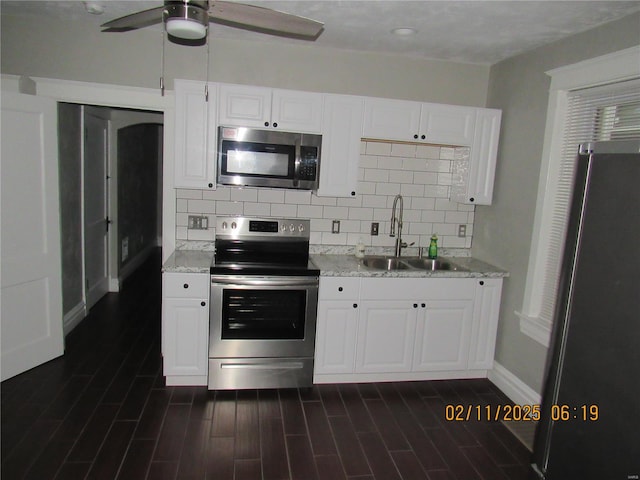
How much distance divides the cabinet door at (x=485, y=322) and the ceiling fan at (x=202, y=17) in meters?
2.38

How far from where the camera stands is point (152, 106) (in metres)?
3.40

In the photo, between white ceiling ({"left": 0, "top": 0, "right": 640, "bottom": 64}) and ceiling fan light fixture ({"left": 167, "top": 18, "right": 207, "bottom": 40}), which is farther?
white ceiling ({"left": 0, "top": 0, "right": 640, "bottom": 64})

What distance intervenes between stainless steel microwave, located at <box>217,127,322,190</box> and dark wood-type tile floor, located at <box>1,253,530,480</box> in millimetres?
1560

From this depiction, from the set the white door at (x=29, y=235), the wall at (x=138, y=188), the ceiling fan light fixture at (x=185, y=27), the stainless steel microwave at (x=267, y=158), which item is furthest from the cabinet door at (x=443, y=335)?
the wall at (x=138, y=188)

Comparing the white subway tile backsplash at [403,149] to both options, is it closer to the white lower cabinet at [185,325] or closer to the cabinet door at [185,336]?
the white lower cabinet at [185,325]

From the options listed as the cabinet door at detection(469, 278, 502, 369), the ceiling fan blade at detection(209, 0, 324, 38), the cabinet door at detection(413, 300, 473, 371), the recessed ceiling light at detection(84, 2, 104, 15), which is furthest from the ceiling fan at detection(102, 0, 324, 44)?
the cabinet door at detection(469, 278, 502, 369)

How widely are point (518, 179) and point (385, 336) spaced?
1584mm

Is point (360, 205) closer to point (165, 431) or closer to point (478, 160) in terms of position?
point (478, 160)

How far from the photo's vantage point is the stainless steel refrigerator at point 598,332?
1.26m

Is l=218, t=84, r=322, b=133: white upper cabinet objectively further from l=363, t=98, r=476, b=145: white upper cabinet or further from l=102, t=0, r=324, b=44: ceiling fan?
l=102, t=0, r=324, b=44: ceiling fan

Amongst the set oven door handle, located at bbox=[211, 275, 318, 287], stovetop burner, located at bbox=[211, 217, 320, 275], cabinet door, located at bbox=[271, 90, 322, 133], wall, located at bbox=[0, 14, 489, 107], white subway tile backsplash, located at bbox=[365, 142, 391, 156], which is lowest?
oven door handle, located at bbox=[211, 275, 318, 287]

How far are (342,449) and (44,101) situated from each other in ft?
10.4

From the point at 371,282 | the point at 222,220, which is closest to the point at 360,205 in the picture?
the point at 371,282

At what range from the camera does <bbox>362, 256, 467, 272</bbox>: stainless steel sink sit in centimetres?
370
